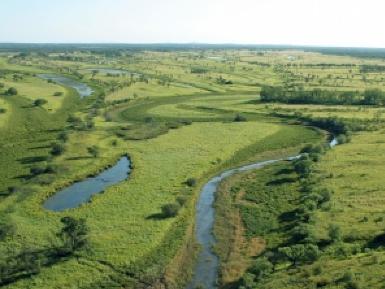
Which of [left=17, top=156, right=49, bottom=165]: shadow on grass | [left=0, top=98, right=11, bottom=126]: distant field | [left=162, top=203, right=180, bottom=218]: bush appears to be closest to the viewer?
[left=162, top=203, right=180, bottom=218]: bush

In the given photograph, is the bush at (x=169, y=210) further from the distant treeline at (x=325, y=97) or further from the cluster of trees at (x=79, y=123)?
the distant treeline at (x=325, y=97)

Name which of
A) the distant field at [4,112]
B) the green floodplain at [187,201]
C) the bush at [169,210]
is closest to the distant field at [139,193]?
the green floodplain at [187,201]

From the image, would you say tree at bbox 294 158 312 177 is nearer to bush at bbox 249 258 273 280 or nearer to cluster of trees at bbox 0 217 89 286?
bush at bbox 249 258 273 280

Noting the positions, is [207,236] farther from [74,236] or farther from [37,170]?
[37,170]

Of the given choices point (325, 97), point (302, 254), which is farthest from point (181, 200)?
point (325, 97)

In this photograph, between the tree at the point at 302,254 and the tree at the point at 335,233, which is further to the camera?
the tree at the point at 335,233

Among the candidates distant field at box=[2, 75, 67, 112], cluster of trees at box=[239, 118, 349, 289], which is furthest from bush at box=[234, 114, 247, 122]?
distant field at box=[2, 75, 67, 112]

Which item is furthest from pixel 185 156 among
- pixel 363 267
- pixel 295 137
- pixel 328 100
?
pixel 328 100
